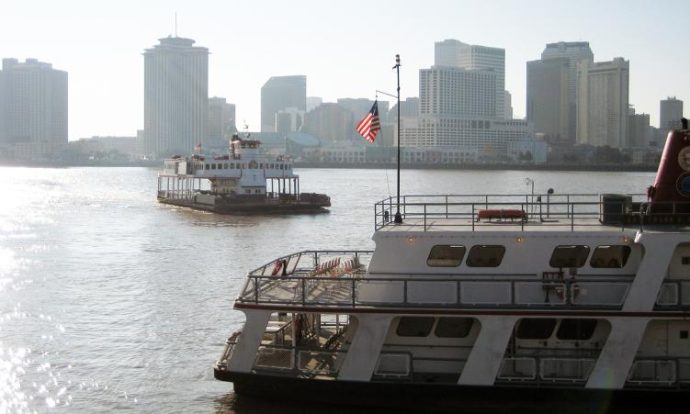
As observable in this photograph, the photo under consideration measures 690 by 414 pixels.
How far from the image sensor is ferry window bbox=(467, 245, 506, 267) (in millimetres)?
16875

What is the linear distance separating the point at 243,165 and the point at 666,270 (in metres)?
70.3

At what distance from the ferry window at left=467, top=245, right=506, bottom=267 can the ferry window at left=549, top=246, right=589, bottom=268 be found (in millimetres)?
924

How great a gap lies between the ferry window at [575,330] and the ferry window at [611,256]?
109 centimetres

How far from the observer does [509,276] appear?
16719mm

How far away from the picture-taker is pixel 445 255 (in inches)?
668

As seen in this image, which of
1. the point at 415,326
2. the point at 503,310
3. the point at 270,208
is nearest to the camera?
the point at 503,310

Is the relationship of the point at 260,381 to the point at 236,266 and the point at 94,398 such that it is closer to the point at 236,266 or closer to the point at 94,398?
the point at 94,398

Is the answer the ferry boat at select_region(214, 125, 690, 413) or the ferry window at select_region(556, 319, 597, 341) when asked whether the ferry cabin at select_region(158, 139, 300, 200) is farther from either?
the ferry window at select_region(556, 319, 597, 341)

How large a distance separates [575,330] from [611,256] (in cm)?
147

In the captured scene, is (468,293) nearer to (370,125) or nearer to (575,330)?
(575,330)

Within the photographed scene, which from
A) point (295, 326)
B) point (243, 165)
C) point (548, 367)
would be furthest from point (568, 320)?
point (243, 165)

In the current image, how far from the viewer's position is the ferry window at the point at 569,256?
16672mm

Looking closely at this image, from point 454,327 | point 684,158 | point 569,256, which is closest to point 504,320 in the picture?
point 454,327

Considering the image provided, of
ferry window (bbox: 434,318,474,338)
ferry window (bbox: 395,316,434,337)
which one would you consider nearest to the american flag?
ferry window (bbox: 395,316,434,337)
